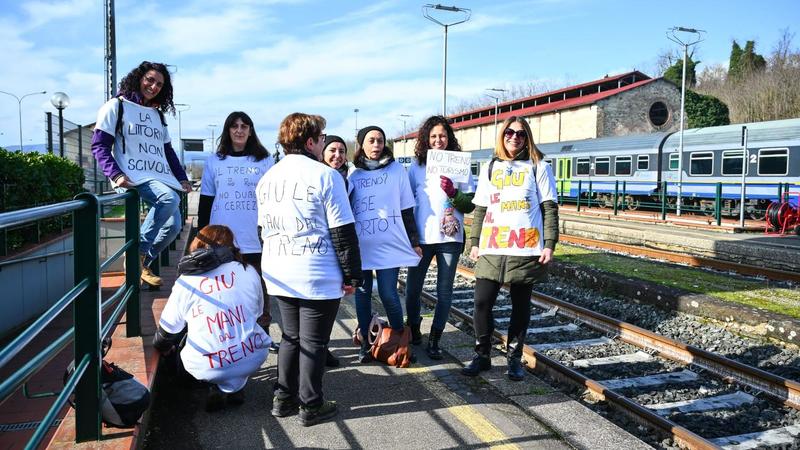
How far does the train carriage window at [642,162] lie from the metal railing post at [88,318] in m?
26.6

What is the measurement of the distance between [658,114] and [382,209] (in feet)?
164

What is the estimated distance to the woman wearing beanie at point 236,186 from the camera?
4973 mm

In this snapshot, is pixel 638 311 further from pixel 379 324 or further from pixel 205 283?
pixel 205 283

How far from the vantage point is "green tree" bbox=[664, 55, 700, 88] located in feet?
208

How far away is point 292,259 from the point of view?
12.6ft

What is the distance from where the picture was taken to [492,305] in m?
4.90

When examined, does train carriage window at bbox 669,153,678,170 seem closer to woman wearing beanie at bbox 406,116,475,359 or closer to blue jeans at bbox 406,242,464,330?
woman wearing beanie at bbox 406,116,475,359

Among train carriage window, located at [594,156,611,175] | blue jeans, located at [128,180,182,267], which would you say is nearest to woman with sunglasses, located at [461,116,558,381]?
blue jeans, located at [128,180,182,267]

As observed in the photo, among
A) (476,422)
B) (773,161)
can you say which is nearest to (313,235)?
(476,422)

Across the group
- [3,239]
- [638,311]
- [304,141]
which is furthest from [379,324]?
[3,239]

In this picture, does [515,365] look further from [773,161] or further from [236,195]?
[773,161]

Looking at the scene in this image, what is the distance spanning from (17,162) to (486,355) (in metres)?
7.51

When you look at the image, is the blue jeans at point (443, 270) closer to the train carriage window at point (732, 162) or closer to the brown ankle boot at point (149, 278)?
the brown ankle boot at point (149, 278)

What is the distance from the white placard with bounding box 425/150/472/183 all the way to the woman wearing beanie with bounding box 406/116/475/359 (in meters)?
0.06
